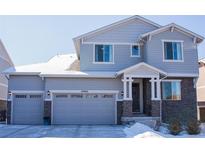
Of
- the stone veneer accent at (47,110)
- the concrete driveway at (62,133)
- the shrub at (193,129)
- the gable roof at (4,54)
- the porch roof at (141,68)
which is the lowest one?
the concrete driveway at (62,133)

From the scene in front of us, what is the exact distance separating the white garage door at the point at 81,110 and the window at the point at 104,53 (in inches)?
106

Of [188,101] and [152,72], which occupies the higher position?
[152,72]

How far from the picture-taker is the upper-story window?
20531 millimetres

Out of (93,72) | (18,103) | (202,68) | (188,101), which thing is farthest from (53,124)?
(202,68)

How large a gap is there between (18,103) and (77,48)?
19.2 ft

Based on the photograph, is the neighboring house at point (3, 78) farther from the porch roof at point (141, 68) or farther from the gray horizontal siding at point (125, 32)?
the porch roof at point (141, 68)

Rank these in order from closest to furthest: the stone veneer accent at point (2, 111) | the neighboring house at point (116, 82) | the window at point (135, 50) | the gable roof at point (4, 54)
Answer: the neighboring house at point (116, 82) < the window at point (135, 50) < the stone veneer accent at point (2, 111) < the gable roof at point (4, 54)

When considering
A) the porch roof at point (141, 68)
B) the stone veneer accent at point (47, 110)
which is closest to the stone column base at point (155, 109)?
the porch roof at point (141, 68)

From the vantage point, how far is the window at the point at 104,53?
2053cm

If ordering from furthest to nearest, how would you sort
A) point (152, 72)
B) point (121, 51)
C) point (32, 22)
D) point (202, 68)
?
point (202, 68)
point (121, 51)
point (152, 72)
point (32, 22)

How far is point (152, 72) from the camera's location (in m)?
19.1

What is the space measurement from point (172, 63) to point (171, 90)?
6.10 feet

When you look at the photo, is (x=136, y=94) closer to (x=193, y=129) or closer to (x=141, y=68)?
(x=141, y=68)

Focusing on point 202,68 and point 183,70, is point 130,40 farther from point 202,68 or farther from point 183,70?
point 202,68
